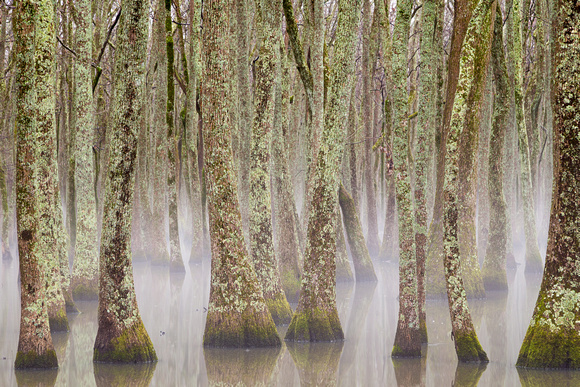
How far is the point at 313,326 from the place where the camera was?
9422mm

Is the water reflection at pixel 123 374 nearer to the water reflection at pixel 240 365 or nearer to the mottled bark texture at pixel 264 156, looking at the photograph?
the water reflection at pixel 240 365

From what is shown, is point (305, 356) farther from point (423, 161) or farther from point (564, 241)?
point (564, 241)

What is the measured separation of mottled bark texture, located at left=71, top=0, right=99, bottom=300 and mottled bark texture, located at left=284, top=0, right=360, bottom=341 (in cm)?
537

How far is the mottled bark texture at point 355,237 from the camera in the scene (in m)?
14.8

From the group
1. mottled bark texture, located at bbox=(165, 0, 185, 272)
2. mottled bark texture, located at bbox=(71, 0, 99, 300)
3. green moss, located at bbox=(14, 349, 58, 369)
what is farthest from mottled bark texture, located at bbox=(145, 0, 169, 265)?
green moss, located at bbox=(14, 349, 58, 369)

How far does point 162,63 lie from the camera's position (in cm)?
1858

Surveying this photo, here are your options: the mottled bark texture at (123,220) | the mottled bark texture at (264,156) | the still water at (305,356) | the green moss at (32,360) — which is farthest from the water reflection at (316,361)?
the green moss at (32,360)

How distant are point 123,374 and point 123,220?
6.12 ft

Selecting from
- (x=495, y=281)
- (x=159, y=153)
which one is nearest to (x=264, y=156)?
(x=495, y=281)

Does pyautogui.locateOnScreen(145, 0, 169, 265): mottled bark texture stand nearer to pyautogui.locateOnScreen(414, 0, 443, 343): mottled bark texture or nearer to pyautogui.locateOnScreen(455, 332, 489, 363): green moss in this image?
pyautogui.locateOnScreen(414, 0, 443, 343): mottled bark texture

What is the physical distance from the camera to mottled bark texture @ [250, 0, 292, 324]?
10164mm

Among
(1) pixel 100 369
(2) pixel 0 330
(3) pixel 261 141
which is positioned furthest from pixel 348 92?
(2) pixel 0 330

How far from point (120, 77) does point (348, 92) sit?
3.12 metres

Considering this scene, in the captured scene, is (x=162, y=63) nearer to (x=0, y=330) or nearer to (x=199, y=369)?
(x=0, y=330)
